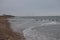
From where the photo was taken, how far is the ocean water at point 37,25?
85 centimetres

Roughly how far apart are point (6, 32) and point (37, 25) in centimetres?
24

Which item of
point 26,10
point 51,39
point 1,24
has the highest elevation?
point 26,10

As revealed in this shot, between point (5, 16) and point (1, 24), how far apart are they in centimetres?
7

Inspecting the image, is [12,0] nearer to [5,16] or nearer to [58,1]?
[5,16]

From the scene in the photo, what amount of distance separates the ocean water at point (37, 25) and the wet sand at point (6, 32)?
3 cm

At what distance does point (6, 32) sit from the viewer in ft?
2.66

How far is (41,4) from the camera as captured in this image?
2.87 feet

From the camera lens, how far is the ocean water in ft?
2.79

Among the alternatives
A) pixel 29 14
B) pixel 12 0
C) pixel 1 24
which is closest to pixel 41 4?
pixel 29 14

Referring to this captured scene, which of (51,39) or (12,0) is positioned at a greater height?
(12,0)

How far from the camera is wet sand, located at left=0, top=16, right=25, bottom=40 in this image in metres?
0.79

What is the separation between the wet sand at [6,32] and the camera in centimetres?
79

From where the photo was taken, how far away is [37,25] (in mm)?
876

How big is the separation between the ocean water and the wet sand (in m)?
0.03
